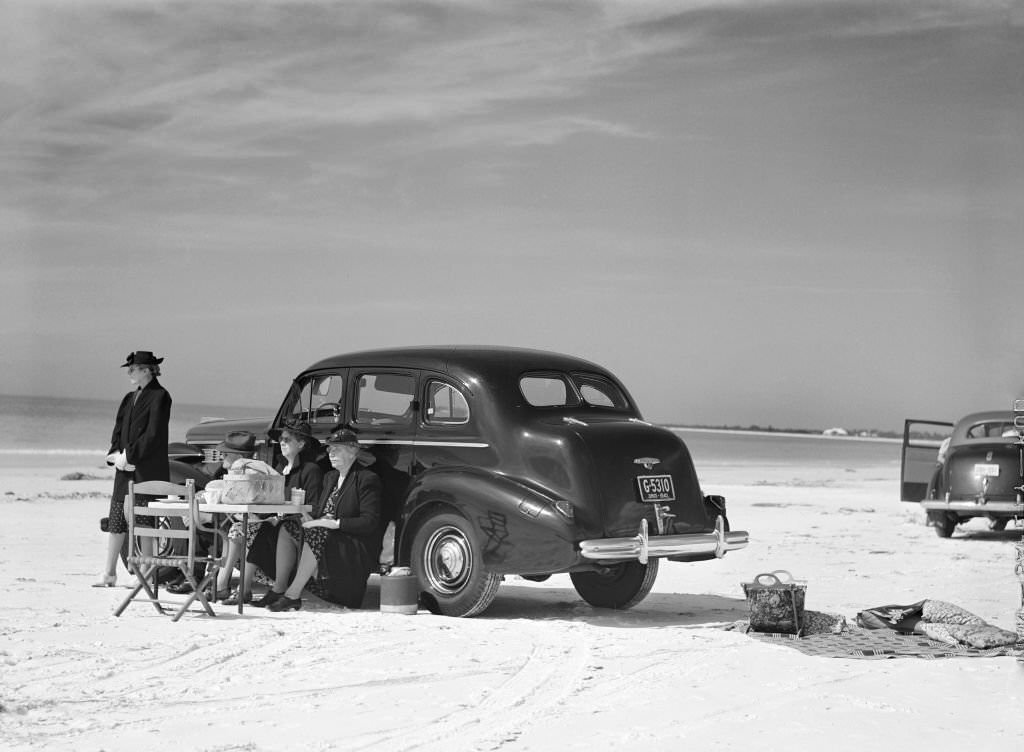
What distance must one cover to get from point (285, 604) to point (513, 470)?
201 centimetres

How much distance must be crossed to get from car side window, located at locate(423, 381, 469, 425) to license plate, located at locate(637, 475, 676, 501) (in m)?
1.42

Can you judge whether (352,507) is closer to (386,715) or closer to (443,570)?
(443,570)

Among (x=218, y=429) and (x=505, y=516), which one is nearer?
(x=505, y=516)

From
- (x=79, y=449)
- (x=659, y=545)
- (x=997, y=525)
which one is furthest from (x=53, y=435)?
(x=659, y=545)

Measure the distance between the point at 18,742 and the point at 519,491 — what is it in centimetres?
443

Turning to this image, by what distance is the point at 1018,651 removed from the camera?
28.2 ft

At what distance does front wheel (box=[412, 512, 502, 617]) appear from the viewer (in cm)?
987

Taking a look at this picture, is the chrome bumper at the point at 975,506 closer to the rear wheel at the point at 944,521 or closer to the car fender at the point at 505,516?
the rear wheel at the point at 944,521

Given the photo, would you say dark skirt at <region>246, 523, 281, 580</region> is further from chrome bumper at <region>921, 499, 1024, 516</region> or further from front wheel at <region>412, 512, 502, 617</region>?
chrome bumper at <region>921, 499, 1024, 516</region>

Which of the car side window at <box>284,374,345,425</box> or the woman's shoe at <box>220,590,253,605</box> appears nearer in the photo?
the woman's shoe at <box>220,590,253,605</box>

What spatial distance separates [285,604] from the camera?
10234 millimetres

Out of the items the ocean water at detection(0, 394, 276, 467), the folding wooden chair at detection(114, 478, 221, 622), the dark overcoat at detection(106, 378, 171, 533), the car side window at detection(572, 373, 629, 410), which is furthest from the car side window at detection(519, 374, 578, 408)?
the ocean water at detection(0, 394, 276, 467)

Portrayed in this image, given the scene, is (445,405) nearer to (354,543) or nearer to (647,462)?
(354,543)

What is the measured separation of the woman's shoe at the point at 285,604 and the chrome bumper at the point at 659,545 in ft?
7.54
